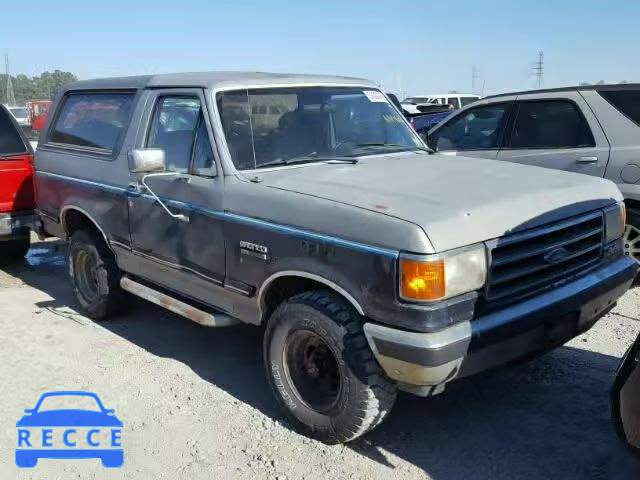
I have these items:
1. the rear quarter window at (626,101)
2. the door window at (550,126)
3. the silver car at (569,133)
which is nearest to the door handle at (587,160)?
the silver car at (569,133)

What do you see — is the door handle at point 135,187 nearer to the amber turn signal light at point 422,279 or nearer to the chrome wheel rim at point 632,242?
the amber turn signal light at point 422,279

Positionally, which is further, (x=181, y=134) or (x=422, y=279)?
(x=181, y=134)

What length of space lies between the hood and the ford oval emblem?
0.17 metres

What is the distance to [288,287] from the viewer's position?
145 inches

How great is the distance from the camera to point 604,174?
575 cm

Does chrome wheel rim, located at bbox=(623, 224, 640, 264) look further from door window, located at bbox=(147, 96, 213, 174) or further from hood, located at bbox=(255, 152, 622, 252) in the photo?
door window, located at bbox=(147, 96, 213, 174)

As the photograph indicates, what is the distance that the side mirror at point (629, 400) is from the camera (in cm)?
268

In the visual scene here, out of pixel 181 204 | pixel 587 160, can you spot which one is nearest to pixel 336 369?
pixel 181 204

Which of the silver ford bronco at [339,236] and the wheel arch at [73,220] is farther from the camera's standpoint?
the wheel arch at [73,220]

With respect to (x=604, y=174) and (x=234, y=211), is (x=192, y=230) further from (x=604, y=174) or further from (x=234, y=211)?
(x=604, y=174)

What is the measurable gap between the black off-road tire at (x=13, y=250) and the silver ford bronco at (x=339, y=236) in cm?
294

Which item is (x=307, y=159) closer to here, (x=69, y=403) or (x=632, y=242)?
(x=69, y=403)

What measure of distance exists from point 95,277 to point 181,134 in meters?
Result: 1.77

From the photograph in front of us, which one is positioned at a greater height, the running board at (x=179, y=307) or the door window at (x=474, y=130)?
the door window at (x=474, y=130)
